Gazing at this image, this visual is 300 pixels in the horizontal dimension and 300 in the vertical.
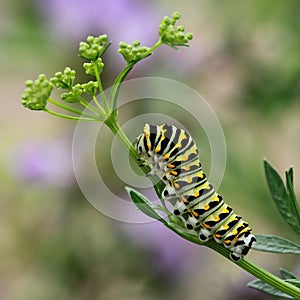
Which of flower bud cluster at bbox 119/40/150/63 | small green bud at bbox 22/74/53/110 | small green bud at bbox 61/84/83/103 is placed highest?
flower bud cluster at bbox 119/40/150/63

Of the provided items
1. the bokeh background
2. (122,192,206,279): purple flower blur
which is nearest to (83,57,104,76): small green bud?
the bokeh background

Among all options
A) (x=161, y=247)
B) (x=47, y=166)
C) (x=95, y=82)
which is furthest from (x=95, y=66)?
(x=47, y=166)

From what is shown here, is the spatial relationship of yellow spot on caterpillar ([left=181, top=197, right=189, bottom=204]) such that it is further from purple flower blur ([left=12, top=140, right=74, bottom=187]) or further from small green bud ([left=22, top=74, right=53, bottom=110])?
purple flower blur ([left=12, top=140, right=74, bottom=187])

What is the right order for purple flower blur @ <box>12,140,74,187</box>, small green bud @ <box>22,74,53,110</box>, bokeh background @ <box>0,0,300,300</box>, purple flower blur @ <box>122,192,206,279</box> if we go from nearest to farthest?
small green bud @ <box>22,74,53,110</box>, bokeh background @ <box>0,0,300,300</box>, purple flower blur @ <box>122,192,206,279</box>, purple flower blur @ <box>12,140,74,187</box>

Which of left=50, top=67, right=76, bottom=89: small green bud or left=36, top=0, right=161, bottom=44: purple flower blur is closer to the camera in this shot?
left=50, top=67, right=76, bottom=89: small green bud

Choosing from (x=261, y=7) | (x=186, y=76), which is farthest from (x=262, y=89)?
(x=186, y=76)

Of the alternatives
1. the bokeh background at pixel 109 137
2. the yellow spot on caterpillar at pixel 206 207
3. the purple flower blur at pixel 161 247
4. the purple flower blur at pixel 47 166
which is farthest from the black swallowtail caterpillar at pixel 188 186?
the purple flower blur at pixel 47 166

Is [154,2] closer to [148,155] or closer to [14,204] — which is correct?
[14,204]
